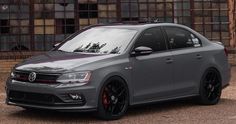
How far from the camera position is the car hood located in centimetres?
893

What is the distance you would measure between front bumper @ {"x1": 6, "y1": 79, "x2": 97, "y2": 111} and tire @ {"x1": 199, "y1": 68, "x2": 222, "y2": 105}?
2.65 m

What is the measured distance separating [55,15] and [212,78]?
7.20 meters

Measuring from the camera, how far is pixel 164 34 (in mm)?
10422

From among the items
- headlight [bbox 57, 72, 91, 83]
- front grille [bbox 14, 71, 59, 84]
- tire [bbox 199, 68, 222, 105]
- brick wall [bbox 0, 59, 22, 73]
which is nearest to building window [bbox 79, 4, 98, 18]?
brick wall [bbox 0, 59, 22, 73]

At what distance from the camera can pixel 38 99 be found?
8.98 metres

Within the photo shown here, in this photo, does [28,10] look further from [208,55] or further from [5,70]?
[208,55]

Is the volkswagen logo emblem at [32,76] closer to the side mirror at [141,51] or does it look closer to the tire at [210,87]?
the side mirror at [141,51]

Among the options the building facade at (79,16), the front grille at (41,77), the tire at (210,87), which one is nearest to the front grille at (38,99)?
the front grille at (41,77)

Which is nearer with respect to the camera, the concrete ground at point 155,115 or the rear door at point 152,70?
the concrete ground at point 155,115

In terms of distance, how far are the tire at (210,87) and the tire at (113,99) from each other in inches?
77.4

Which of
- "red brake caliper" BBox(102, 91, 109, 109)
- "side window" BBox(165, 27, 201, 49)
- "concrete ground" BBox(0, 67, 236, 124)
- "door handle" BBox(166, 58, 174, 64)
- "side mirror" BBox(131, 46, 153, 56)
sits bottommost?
"concrete ground" BBox(0, 67, 236, 124)

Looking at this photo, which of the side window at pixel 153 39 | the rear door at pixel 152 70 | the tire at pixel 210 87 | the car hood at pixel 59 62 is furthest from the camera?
the tire at pixel 210 87

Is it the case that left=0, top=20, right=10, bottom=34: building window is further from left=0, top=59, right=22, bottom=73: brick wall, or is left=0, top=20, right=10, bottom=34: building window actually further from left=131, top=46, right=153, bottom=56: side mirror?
left=131, top=46, right=153, bottom=56: side mirror

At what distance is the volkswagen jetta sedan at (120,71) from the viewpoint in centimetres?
888
